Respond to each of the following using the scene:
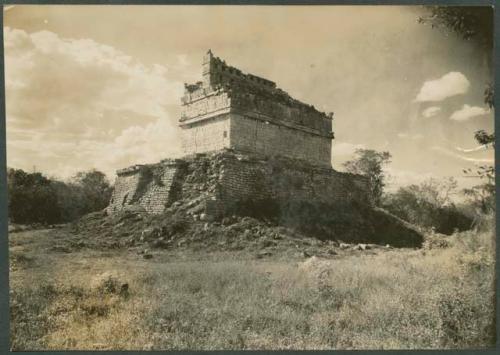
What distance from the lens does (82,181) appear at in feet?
30.8

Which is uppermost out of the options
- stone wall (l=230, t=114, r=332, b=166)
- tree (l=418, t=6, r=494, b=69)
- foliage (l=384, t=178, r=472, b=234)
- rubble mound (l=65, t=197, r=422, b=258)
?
tree (l=418, t=6, r=494, b=69)

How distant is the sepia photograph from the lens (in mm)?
6723

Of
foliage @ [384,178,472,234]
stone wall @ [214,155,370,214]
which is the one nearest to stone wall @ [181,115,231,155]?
stone wall @ [214,155,370,214]

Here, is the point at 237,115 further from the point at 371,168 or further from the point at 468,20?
the point at 468,20

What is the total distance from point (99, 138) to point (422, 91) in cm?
577

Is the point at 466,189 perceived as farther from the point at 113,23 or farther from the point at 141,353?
the point at 113,23

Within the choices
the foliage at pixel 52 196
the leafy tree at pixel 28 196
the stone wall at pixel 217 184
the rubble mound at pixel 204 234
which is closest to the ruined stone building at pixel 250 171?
the stone wall at pixel 217 184

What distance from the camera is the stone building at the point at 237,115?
37.8 ft

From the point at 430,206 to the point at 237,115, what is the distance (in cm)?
521

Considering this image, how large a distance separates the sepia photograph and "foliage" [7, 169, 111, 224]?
45 mm

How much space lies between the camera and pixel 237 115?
11.6 metres

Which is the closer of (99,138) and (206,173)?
(99,138)

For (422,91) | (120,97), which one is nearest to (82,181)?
(120,97)

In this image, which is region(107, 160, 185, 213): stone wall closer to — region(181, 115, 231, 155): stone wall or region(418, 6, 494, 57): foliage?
region(181, 115, 231, 155): stone wall
